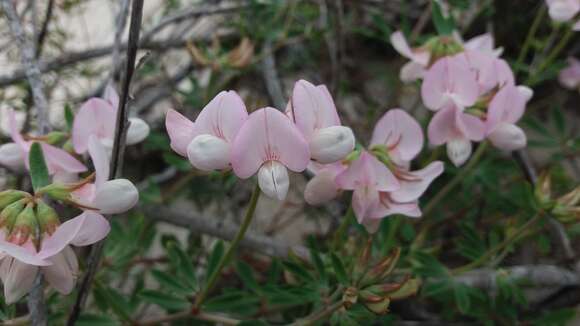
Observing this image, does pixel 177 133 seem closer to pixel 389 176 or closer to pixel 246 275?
pixel 389 176

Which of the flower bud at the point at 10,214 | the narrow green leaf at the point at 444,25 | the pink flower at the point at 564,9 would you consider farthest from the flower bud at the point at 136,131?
the pink flower at the point at 564,9

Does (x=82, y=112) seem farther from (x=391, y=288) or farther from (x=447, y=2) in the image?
(x=447, y=2)

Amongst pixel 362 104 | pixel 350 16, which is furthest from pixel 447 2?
pixel 362 104

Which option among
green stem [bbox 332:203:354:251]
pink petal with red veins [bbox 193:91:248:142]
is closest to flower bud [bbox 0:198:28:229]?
pink petal with red veins [bbox 193:91:248:142]

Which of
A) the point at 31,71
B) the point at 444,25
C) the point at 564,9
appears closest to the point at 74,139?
the point at 31,71

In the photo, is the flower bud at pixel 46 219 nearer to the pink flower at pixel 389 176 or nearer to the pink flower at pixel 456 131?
the pink flower at pixel 389 176

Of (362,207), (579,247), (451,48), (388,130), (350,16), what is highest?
(350,16)
